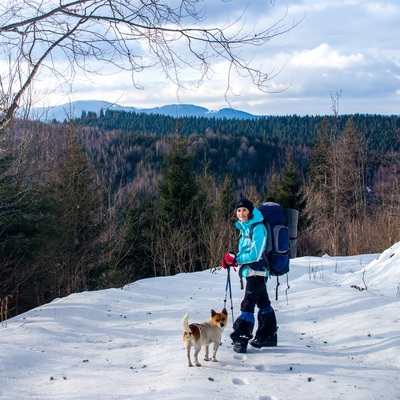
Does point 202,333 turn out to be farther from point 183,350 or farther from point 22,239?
point 22,239

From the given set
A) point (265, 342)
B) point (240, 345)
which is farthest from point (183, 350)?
point (265, 342)

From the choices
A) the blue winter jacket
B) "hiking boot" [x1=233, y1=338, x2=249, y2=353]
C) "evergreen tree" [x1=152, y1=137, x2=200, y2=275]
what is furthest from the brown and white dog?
"evergreen tree" [x1=152, y1=137, x2=200, y2=275]

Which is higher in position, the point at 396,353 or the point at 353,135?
the point at 353,135

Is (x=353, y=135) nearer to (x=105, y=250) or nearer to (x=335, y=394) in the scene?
(x=105, y=250)

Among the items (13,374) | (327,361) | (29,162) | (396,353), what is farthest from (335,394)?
(29,162)

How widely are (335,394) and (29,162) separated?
6.74 meters

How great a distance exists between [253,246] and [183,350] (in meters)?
1.47

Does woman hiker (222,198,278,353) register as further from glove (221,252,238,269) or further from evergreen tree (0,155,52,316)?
evergreen tree (0,155,52,316)

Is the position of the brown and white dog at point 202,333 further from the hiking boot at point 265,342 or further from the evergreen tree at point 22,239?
the evergreen tree at point 22,239

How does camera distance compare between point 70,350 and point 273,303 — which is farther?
point 273,303

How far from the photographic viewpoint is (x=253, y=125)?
136000 millimetres

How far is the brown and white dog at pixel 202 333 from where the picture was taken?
4.46 m

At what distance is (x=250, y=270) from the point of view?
515cm

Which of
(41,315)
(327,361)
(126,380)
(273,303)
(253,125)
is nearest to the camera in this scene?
(126,380)
